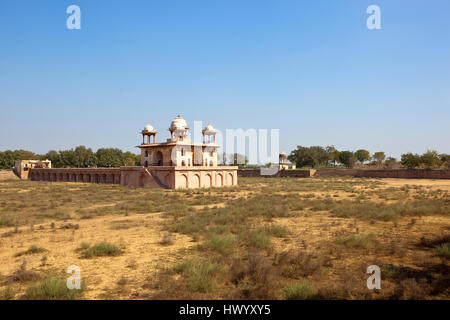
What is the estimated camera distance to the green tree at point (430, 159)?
203ft

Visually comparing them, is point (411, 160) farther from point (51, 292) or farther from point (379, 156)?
point (51, 292)

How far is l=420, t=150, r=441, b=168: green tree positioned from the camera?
6180cm

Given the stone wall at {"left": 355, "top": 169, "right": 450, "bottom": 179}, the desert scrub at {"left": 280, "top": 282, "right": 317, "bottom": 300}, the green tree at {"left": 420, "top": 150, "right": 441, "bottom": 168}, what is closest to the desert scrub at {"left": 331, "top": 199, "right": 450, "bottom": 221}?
the desert scrub at {"left": 280, "top": 282, "right": 317, "bottom": 300}

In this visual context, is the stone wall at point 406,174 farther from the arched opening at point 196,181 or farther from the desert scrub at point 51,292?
the desert scrub at point 51,292

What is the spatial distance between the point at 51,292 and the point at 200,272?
3.09 m

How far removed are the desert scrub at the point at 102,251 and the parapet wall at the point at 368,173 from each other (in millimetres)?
56716

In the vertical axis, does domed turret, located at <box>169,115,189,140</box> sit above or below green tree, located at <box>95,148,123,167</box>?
above

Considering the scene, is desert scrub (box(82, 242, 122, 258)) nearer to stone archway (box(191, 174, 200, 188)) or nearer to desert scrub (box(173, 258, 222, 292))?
desert scrub (box(173, 258, 222, 292))

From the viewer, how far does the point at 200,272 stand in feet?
22.6

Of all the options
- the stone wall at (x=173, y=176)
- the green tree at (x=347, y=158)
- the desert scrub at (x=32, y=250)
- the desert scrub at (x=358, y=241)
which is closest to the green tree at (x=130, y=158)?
the stone wall at (x=173, y=176)

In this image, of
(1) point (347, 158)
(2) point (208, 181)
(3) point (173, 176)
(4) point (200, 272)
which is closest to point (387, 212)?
(4) point (200, 272)

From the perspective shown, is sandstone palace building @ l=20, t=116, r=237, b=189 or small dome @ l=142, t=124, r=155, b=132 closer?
sandstone palace building @ l=20, t=116, r=237, b=189

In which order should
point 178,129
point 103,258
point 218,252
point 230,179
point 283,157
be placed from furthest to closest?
point 283,157 → point 230,179 → point 178,129 → point 218,252 → point 103,258

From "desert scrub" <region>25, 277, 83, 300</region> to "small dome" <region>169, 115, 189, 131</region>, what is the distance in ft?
111
